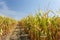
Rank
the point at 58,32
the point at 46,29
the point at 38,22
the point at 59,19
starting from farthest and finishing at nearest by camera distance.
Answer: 1. the point at 38,22
2. the point at 59,19
3. the point at 46,29
4. the point at 58,32

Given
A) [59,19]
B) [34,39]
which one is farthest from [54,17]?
[34,39]

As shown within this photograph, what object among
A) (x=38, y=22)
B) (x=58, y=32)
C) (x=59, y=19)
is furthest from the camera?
(x=38, y=22)

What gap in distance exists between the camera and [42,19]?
15.9 feet

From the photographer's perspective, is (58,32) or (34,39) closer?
(58,32)

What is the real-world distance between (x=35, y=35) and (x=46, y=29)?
2.23 feet

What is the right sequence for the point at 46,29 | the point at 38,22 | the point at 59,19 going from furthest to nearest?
the point at 38,22
the point at 59,19
the point at 46,29

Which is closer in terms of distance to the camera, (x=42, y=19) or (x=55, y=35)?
(x=55, y=35)

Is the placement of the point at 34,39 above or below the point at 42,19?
below

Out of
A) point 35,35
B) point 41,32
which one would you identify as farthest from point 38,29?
point 35,35

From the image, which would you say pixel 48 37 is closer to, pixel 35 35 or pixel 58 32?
pixel 58 32

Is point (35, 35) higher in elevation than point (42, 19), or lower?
lower

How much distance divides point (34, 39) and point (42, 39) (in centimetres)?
54

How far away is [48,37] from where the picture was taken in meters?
A: 4.27

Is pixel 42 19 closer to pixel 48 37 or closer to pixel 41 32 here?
pixel 41 32
